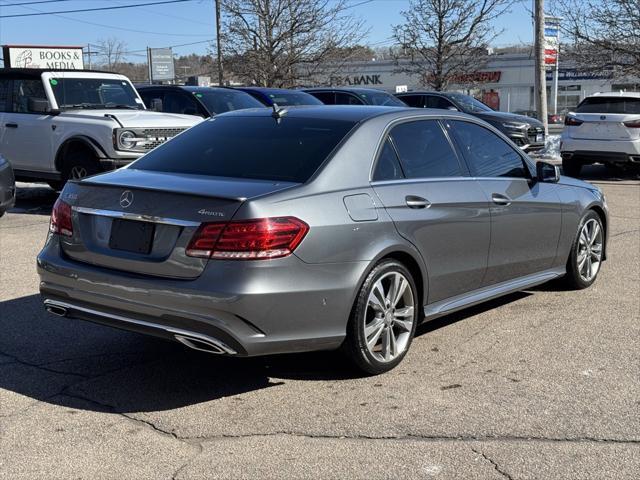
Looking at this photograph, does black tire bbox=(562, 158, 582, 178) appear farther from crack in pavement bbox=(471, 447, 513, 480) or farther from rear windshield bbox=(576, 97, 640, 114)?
crack in pavement bbox=(471, 447, 513, 480)

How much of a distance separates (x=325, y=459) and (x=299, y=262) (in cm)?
105

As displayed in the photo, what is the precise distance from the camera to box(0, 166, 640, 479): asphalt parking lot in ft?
12.5

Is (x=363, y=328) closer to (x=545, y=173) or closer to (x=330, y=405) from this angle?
(x=330, y=405)

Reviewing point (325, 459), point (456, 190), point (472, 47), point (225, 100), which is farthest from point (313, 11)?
point (325, 459)

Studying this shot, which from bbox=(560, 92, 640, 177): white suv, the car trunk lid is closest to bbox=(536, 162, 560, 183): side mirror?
the car trunk lid

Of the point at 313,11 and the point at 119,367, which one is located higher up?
the point at 313,11

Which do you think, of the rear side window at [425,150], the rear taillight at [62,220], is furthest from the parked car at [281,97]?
the rear taillight at [62,220]

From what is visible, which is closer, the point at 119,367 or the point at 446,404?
the point at 446,404

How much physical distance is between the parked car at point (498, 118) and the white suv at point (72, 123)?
8.06 meters

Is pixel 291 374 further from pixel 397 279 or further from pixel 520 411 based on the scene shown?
pixel 520 411

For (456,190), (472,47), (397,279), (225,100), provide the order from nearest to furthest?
1. (397,279)
2. (456,190)
3. (225,100)
4. (472,47)

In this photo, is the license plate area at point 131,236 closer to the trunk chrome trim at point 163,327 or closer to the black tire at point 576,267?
the trunk chrome trim at point 163,327

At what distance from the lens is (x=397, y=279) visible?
4.98 metres

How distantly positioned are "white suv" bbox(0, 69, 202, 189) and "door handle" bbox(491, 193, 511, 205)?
6481 mm
